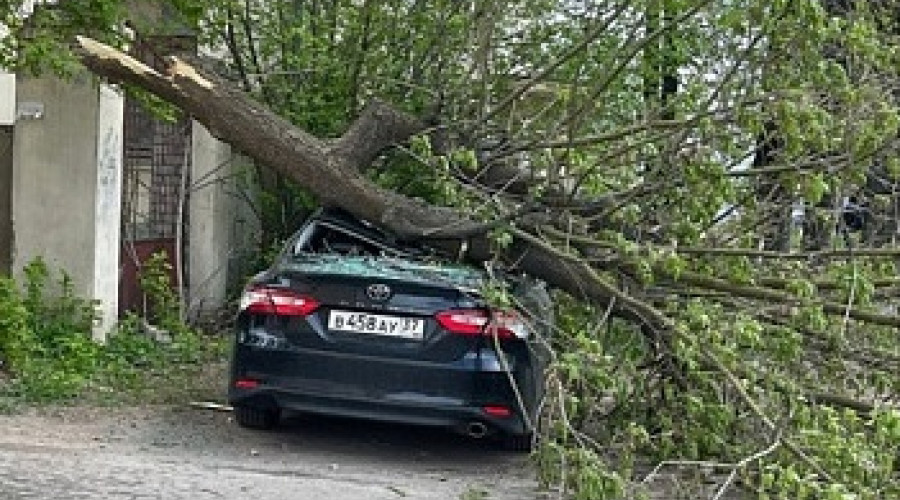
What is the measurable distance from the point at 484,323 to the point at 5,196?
5351 mm

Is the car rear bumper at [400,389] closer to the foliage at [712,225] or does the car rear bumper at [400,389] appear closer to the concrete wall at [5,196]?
the foliage at [712,225]

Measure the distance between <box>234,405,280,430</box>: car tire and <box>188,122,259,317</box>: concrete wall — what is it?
4.70 meters

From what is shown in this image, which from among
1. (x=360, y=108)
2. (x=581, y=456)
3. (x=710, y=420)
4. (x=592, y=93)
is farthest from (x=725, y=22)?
(x=360, y=108)

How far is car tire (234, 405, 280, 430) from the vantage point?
959 cm

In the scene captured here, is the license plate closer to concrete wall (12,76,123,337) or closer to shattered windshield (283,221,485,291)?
shattered windshield (283,221,485,291)

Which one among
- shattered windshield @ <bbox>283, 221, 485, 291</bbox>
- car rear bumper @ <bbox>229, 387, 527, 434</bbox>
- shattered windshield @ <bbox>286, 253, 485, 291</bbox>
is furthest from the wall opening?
car rear bumper @ <bbox>229, 387, 527, 434</bbox>

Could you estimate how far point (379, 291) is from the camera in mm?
8797

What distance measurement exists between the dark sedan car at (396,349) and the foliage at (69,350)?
214cm

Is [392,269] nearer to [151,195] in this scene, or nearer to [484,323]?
[484,323]

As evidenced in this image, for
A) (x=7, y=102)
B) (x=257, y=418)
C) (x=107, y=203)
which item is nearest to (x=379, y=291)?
(x=257, y=418)

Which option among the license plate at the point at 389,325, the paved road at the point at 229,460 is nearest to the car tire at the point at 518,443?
the paved road at the point at 229,460

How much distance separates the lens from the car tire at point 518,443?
923 cm

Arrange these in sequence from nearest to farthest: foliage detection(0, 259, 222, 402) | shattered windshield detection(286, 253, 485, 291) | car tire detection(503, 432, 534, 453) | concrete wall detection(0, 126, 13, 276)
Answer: shattered windshield detection(286, 253, 485, 291) < car tire detection(503, 432, 534, 453) < foliage detection(0, 259, 222, 402) < concrete wall detection(0, 126, 13, 276)

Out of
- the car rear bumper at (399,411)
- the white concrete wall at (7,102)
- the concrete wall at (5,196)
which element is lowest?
the car rear bumper at (399,411)
